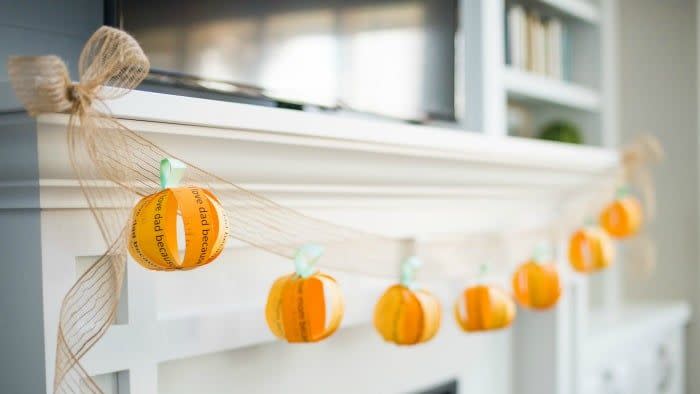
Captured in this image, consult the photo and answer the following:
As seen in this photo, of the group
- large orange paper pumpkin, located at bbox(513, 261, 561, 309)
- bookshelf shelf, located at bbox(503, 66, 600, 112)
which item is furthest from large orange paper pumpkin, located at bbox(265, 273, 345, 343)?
bookshelf shelf, located at bbox(503, 66, 600, 112)

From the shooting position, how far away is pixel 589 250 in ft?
4.96

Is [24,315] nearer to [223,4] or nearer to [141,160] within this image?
[141,160]

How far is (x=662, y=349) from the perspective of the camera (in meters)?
2.28

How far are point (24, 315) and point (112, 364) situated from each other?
0.39 feet

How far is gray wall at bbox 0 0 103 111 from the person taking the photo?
2.72 ft

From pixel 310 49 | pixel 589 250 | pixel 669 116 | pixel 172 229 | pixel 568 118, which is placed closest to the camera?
pixel 172 229

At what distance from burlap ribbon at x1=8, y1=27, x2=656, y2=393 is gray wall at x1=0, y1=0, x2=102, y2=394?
39mm

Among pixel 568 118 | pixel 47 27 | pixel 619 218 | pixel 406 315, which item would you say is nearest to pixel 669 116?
pixel 568 118

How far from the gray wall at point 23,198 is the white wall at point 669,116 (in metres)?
2.15

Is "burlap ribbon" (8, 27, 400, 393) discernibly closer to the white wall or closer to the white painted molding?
the white painted molding

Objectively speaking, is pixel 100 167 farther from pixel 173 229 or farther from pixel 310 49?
pixel 310 49

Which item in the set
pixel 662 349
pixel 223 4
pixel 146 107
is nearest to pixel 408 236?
pixel 223 4

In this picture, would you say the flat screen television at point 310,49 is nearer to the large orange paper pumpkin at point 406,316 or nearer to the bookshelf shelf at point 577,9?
the large orange paper pumpkin at point 406,316

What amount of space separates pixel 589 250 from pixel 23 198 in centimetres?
113
